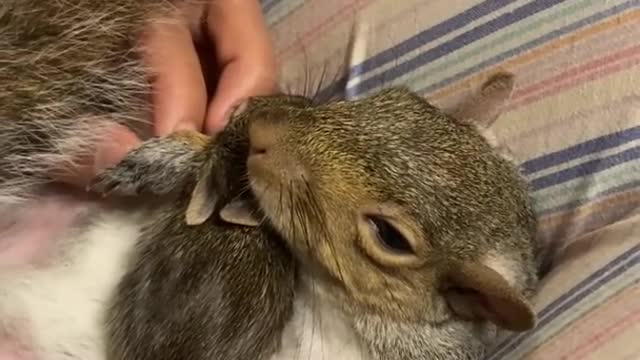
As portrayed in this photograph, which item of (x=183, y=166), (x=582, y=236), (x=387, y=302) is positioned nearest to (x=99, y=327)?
(x=183, y=166)

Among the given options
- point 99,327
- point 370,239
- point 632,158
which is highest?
point 632,158

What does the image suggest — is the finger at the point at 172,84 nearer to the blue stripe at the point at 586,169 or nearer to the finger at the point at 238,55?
the finger at the point at 238,55

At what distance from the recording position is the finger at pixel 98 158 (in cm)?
120

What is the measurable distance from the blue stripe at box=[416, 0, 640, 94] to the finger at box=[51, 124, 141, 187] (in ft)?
1.10

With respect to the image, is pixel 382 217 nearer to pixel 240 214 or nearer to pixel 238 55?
Answer: pixel 240 214

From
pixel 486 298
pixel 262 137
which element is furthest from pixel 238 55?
pixel 486 298

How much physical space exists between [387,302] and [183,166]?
23cm

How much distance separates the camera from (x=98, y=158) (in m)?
1.21

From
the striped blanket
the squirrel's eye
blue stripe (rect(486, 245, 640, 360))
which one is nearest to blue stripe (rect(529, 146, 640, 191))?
the striped blanket

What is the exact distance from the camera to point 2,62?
1122 millimetres

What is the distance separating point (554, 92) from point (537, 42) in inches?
2.5

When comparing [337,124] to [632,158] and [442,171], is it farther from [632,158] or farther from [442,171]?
[632,158]

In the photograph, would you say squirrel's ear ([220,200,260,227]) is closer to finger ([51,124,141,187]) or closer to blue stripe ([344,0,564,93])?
finger ([51,124,141,187])

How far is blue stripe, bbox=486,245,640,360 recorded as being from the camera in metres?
1.11
